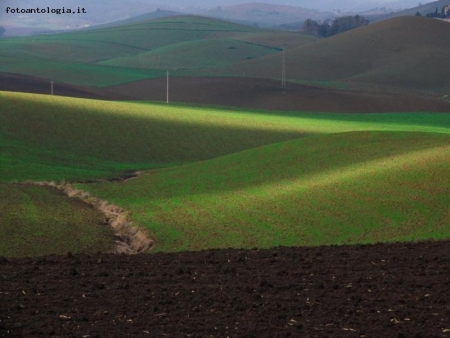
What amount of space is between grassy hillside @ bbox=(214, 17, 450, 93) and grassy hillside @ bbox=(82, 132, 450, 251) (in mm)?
72966

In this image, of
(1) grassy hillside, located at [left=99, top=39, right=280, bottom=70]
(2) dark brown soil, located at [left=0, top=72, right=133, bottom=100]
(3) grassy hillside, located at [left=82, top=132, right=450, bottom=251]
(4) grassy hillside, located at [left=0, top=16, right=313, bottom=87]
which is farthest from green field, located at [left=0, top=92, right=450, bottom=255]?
(1) grassy hillside, located at [left=99, top=39, right=280, bottom=70]

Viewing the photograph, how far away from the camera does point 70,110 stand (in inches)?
2186

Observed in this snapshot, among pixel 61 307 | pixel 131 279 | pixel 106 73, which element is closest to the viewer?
pixel 61 307

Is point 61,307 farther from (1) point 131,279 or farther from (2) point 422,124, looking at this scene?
(2) point 422,124

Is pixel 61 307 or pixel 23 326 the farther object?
pixel 61 307

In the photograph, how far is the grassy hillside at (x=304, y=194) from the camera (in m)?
23.1

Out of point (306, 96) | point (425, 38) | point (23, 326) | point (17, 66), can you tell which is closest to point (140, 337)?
point (23, 326)

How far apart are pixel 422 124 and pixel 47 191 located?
38.3 meters

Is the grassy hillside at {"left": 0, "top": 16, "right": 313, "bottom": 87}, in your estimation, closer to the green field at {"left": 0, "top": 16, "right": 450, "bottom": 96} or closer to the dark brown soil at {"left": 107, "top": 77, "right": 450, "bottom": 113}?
the green field at {"left": 0, "top": 16, "right": 450, "bottom": 96}

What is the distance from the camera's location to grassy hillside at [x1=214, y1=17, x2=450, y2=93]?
115m

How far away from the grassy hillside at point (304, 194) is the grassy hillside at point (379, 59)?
7297 cm

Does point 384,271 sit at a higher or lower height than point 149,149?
higher

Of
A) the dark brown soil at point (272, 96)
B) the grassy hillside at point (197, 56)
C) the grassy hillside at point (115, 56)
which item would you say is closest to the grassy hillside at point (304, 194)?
the dark brown soil at point (272, 96)

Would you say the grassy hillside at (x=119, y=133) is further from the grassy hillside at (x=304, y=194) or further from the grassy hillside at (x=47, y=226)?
the grassy hillside at (x=47, y=226)
